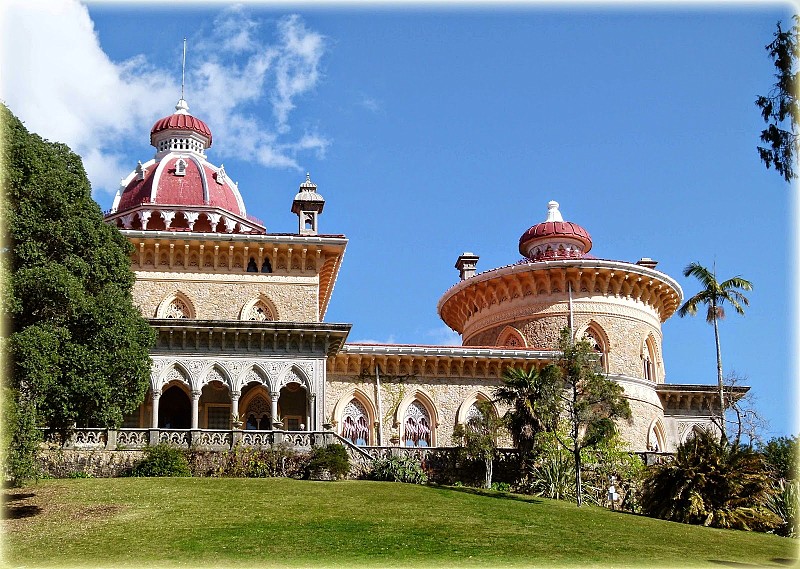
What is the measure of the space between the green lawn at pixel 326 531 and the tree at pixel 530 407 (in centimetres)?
344

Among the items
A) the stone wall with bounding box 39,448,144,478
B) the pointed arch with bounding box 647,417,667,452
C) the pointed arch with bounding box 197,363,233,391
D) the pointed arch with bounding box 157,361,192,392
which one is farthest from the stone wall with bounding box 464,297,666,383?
the stone wall with bounding box 39,448,144,478

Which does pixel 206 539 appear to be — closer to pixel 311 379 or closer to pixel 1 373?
pixel 1 373

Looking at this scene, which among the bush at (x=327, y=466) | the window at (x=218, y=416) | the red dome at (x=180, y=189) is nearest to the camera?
the bush at (x=327, y=466)

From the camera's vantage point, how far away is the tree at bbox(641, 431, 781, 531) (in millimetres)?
27375

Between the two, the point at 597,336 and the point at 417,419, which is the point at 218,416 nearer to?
the point at 417,419

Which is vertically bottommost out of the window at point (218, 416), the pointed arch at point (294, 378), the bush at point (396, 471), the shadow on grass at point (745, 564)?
the shadow on grass at point (745, 564)

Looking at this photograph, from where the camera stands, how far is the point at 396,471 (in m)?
31.5

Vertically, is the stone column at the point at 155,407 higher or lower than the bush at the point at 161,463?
higher

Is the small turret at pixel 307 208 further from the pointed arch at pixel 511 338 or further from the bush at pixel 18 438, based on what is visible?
the bush at pixel 18 438

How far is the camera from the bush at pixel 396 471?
103 ft

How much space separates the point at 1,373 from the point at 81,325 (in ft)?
9.56

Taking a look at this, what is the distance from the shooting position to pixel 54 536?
2106 cm

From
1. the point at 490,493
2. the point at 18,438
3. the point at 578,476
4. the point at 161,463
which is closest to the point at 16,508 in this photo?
the point at 18,438

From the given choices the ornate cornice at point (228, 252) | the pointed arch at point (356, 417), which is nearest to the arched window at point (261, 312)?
the ornate cornice at point (228, 252)
